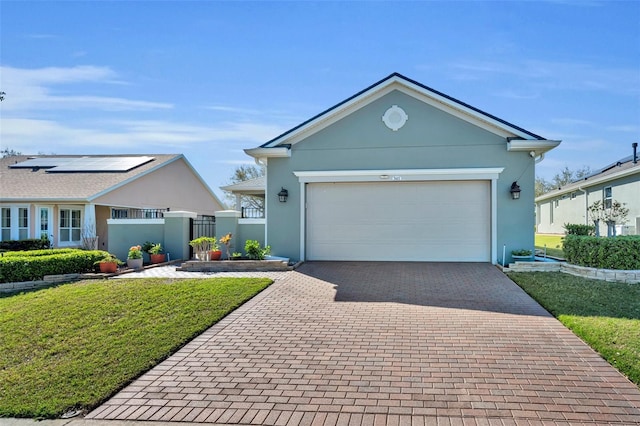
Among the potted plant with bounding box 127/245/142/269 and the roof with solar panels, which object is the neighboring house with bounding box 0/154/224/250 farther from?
the potted plant with bounding box 127/245/142/269

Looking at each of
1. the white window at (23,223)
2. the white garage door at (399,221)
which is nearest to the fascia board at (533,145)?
the white garage door at (399,221)

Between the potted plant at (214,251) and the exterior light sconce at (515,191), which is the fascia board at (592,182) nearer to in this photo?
the exterior light sconce at (515,191)

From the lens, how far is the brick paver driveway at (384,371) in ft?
12.9

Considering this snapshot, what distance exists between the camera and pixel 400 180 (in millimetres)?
12641

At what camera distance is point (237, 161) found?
37062 mm

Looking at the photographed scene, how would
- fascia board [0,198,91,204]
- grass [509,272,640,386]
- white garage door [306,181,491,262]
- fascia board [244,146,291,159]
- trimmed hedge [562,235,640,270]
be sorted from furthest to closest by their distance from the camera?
fascia board [0,198,91,204] → fascia board [244,146,291,159] → white garage door [306,181,491,262] → trimmed hedge [562,235,640,270] → grass [509,272,640,386]

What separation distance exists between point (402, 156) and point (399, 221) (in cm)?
199

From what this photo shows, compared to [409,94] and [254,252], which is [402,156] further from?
[254,252]

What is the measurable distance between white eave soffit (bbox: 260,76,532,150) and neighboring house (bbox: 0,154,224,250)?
1028 cm

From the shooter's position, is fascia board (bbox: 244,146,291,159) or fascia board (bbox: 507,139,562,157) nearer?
fascia board (bbox: 507,139,562,157)

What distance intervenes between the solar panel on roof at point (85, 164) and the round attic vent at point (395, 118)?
46.9 feet

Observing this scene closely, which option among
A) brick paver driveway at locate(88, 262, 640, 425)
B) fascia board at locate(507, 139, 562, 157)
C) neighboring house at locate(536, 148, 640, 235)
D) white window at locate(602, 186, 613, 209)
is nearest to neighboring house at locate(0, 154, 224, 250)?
brick paver driveway at locate(88, 262, 640, 425)

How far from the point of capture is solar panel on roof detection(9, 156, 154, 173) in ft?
69.9

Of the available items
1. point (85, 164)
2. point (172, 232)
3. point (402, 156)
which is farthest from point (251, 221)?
point (85, 164)
